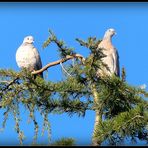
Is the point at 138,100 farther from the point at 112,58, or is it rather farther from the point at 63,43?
the point at 112,58

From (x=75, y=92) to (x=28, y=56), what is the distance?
13.5 ft

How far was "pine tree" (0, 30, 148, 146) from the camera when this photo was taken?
A: 216 inches

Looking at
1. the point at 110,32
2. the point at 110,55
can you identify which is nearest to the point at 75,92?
the point at 110,55

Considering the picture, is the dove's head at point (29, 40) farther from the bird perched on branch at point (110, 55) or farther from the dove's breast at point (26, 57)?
the bird perched on branch at point (110, 55)

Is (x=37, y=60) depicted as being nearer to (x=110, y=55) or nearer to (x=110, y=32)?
(x=110, y=55)

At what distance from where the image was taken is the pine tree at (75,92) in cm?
549

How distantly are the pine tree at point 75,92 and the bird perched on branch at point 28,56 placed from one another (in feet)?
11.5

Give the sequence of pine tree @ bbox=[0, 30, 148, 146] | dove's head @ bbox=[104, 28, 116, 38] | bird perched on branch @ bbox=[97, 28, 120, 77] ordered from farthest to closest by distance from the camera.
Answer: dove's head @ bbox=[104, 28, 116, 38] → bird perched on branch @ bbox=[97, 28, 120, 77] → pine tree @ bbox=[0, 30, 148, 146]

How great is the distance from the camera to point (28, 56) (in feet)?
32.1

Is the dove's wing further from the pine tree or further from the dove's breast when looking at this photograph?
the pine tree

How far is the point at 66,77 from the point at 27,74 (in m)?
0.44

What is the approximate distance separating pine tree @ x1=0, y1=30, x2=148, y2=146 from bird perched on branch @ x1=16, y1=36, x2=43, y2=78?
3510mm

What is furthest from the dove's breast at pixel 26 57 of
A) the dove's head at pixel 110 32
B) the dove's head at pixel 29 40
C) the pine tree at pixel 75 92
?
the pine tree at pixel 75 92

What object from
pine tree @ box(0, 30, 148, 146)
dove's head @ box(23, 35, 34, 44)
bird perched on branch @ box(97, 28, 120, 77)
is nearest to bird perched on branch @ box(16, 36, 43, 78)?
dove's head @ box(23, 35, 34, 44)
